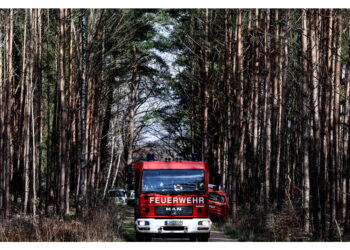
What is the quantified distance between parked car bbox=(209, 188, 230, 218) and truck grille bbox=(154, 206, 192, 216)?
8.54 m

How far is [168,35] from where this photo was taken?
41.2 metres

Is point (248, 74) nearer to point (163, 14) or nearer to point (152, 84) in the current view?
point (163, 14)

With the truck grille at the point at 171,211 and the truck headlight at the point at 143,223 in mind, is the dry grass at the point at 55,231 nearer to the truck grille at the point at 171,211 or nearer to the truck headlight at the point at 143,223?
the truck headlight at the point at 143,223

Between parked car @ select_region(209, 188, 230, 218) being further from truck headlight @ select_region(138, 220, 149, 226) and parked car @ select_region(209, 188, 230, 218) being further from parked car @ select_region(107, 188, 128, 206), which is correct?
parked car @ select_region(107, 188, 128, 206)

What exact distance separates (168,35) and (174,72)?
9.81 feet

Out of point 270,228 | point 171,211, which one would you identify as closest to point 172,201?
point 171,211

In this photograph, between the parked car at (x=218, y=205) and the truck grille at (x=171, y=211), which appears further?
the parked car at (x=218, y=205)

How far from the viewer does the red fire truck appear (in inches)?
670

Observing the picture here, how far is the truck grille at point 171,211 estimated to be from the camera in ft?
56.3

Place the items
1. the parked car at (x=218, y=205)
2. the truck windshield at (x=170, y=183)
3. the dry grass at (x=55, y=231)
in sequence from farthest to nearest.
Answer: the parked car at (x=218, y=205)
the truck windshield at (x=170, y=183)
the dry grass at (x=55, y=231)

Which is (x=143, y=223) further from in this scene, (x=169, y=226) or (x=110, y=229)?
(x=110, y=229)

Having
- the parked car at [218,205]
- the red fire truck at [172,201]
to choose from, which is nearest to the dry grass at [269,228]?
the red fire truck at [172,201]

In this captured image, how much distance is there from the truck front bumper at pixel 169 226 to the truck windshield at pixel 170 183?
0.80m

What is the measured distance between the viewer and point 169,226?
1703cm
